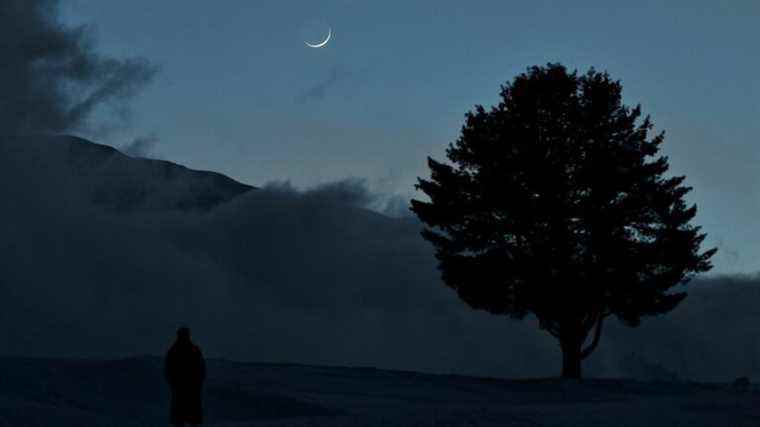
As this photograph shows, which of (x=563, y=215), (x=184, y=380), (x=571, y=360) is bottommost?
(x=184, y=380)

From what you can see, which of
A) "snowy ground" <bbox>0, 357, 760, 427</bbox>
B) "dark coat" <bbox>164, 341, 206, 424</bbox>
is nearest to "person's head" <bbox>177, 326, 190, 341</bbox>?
"dark coat" <bbox>164, 341, 206, 424</bbox>

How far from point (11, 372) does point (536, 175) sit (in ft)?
67.5

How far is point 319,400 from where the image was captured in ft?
81.6

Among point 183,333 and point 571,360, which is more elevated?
point 571,360

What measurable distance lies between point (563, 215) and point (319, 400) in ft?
53.0

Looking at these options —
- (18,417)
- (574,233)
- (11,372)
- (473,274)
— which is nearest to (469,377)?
(473,274)

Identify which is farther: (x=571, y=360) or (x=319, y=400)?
(x=571, y=360)

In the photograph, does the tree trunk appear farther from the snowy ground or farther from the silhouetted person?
the silhouetted person

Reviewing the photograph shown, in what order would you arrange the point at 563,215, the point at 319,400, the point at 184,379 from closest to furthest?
the point at 184,379 → the point at 319,400 → the point at 563,215

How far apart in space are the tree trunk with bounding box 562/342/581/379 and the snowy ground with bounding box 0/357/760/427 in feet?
15.2

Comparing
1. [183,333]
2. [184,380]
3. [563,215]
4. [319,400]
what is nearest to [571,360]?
[563,215]

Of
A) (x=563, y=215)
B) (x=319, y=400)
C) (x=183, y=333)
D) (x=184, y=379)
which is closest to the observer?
(x=183, y=333)

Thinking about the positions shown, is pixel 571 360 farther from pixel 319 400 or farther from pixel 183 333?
pixel 183 333

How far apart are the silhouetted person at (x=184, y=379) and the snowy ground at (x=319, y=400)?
93 cm
